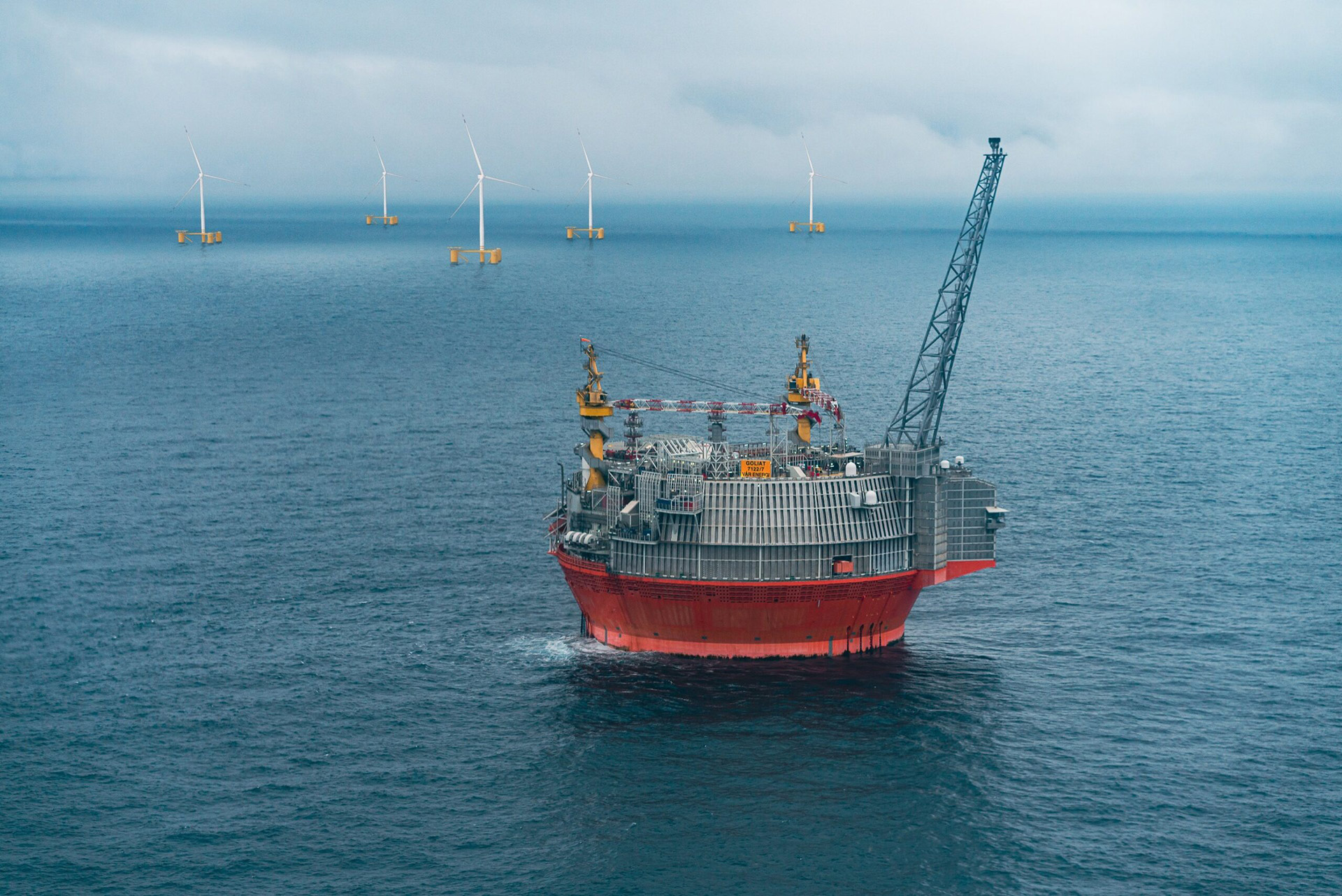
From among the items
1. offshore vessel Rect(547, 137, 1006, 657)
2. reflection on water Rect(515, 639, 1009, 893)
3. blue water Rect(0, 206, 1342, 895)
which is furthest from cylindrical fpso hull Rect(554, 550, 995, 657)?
blue water Rect(0, 206, 1342, 895)

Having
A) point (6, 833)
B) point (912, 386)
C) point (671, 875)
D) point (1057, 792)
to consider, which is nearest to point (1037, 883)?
point (1057, 792)

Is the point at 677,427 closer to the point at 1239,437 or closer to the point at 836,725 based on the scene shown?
the point at 1239,437

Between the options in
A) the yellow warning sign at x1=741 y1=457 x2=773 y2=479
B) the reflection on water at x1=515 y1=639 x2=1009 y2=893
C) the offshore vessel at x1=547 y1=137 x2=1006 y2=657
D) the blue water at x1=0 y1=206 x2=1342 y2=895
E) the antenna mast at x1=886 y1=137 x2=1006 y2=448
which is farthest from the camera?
the antenna mast at x1=886 y1=137 x2=1006 y2=448

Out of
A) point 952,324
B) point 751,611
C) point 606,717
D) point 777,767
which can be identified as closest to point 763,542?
point 751,611

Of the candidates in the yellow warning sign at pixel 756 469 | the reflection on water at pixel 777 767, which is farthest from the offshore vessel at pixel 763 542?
the reflection on water at pixel 777 767

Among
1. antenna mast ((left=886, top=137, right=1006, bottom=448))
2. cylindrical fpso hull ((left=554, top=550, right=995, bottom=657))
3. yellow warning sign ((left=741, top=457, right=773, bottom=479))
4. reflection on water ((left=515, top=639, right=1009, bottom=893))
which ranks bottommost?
reflection on water ((left=515, top=639, right=1009, bottom=893))

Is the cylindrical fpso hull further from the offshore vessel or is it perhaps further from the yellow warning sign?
the yellow warning sign
